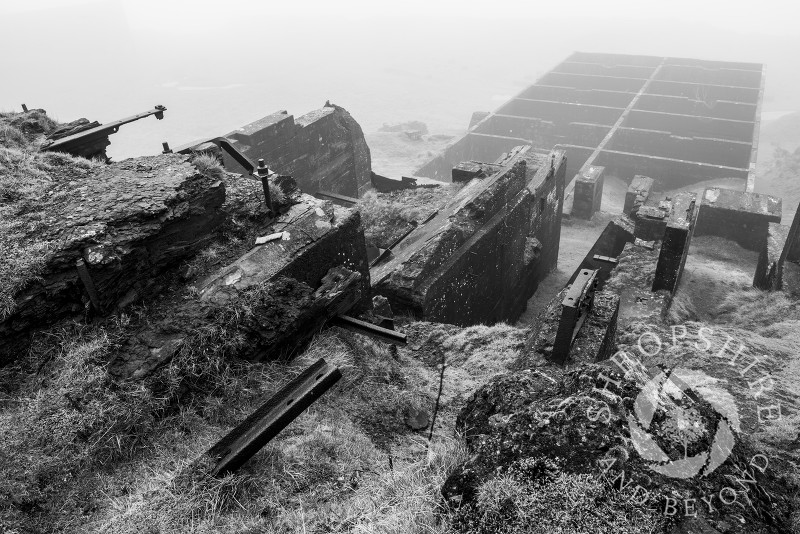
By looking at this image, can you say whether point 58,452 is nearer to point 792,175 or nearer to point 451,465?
point 451,465

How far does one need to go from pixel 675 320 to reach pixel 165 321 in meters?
6.78

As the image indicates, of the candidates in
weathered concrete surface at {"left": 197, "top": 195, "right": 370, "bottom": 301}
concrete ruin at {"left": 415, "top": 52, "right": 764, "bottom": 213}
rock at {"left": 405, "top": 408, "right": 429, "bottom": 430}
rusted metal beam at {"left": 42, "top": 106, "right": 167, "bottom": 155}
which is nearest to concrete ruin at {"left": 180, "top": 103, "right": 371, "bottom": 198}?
rusted metal beam at {"left": 42, "top": 106, "right": 167, "bottom": 155}

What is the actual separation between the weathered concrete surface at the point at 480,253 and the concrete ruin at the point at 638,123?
6.85m

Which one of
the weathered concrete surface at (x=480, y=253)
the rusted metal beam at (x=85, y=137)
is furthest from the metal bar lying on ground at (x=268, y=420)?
the rusted metal beam at (x=85, y=137)

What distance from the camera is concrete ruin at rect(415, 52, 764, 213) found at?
70.1ft

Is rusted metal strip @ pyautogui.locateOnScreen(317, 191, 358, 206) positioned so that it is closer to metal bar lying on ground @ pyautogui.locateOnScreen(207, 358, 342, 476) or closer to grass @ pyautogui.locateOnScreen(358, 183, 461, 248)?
grass @ pyautogui.locateOnScreen(358, 183, 461, 248)

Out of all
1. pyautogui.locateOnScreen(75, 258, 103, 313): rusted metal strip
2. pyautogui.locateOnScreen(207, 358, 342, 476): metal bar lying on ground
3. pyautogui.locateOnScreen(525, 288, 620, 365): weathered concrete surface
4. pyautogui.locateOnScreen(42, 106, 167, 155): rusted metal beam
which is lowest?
pyautogui.locateOnScreen(525, 288, 620, 365): weathered concrete surface

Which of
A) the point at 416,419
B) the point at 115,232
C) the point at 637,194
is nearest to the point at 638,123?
the point at 637,194

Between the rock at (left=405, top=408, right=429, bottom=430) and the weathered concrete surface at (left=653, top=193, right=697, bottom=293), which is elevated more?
the rock at (left=405, top=408, right=429, bottom=430)

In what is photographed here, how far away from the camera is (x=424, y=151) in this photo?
1096 inches

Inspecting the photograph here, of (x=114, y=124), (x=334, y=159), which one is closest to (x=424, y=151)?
(x=334, y=159)

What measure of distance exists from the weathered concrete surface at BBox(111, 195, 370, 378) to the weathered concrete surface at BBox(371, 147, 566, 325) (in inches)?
58.6

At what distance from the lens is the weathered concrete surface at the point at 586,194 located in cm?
1630

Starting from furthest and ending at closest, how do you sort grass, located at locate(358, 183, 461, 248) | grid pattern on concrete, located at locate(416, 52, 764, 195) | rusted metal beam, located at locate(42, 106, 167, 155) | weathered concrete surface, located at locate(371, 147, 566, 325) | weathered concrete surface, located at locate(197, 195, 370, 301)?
grid pattern on concrete, located at locate(416, 52, 764, 195), grass, located at locate(358, 183, 461, 248), weathered concrete surface, located at locate(371, 147, 566, 325), rusted metal beam, located at locate(42, 106, 167, 155), weathered concrete surface, located at locate(197, 195, 370, 301)
